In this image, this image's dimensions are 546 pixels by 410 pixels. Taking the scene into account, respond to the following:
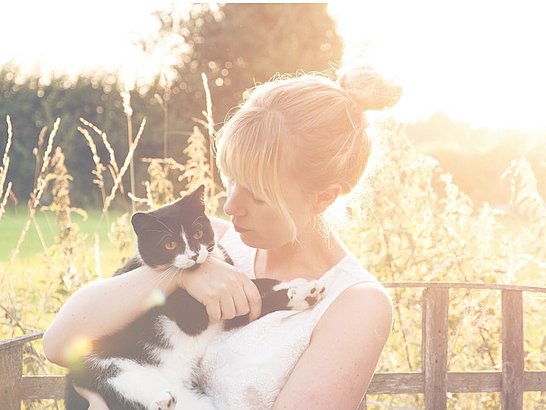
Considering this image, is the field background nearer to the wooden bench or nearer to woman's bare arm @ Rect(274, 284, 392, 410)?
the wooden bench

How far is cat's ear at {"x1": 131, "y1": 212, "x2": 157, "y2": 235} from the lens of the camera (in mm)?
2420

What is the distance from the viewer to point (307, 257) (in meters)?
2.32

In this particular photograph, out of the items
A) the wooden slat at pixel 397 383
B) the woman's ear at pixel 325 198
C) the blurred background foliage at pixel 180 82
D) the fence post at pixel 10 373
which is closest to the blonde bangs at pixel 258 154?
the woman's ear at pixel 325 198

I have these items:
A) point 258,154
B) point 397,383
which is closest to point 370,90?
point 258,154

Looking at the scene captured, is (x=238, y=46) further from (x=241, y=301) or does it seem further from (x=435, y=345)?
(x=241, y=301)

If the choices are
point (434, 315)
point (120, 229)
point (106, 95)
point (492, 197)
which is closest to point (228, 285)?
point (434, 315)

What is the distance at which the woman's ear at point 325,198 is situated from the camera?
2.20 meters

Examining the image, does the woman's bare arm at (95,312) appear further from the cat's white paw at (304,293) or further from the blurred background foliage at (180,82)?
the blurred background foliage at (180,82)

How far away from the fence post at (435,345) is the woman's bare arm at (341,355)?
0.91 metres

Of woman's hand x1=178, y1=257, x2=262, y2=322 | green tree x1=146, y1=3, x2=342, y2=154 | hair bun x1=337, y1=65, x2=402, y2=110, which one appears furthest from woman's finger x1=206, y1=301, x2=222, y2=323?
green tree x1=146, y1=3, x2=342, y2=154

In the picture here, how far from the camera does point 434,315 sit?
A: 298cm

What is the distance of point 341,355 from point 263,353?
8.7 inches

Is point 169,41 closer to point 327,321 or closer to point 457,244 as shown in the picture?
point 457,244

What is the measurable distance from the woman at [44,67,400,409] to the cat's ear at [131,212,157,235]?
226mm
